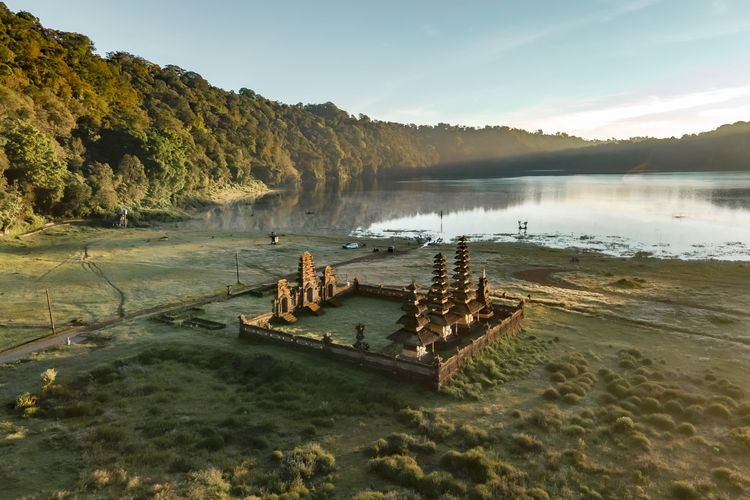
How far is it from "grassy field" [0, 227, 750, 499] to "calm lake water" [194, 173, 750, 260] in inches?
1995

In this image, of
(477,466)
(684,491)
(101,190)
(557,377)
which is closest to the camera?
(684,491)

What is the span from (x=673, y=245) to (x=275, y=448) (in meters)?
88.4

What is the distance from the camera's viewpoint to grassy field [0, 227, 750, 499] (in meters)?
17.7

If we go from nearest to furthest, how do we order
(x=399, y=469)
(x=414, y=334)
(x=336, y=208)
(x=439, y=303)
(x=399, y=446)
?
(x=399, y=469) → (x=399, y=446) → (x=414, y=334) → (x=439, y=303) → (x=336, y=208)

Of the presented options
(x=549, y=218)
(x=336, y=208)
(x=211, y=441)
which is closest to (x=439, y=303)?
(x=211, y=441)

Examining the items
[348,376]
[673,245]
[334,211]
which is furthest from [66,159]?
[673,245]

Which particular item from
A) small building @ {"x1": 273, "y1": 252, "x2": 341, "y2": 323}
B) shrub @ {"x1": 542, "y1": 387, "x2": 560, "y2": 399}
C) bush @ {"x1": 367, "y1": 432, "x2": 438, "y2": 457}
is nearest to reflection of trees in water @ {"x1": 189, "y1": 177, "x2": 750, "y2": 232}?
small building @ {"x1": 273, "y1": 252, "x2": 341, "y2": 323}

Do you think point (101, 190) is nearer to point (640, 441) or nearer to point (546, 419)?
point (546, 419)

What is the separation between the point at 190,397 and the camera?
954 inches

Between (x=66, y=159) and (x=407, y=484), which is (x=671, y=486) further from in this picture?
(x=66, y=159)

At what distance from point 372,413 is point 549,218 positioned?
371ft

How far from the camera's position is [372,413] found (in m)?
23.2

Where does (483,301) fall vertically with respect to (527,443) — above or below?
above

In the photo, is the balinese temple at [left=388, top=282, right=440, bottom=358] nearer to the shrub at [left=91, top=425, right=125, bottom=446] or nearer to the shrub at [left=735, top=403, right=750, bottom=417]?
the shrub at [left=91, top=425, right=125, bottom=446]
